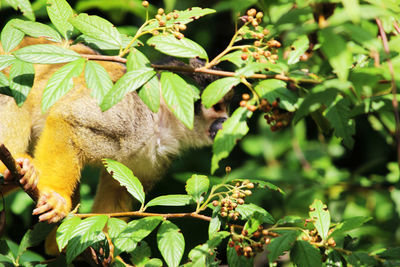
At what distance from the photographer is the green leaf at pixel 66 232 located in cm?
166

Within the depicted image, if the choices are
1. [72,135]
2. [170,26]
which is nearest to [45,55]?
[170,26]

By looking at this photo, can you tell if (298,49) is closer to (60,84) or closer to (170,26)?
(170,26)

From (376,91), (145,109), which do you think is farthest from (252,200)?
(376,91)

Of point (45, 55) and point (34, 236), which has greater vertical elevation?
point (45, 55)

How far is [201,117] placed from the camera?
10.3ft

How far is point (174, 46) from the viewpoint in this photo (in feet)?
5.15

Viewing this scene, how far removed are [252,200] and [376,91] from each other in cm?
101

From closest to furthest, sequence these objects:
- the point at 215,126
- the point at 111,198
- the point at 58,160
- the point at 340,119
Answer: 1. the point at 340,119
2. the point at 58,160
3. the point at 215,126
4. the point at 111,198

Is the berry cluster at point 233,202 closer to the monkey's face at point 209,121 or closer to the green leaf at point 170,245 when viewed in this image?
the green leaf at point 170,245

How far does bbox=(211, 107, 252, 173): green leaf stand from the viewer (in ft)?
4.66

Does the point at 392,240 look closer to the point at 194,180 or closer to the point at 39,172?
the point at 194,180

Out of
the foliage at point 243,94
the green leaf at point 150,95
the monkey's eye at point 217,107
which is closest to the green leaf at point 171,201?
the foliage at point 243,94

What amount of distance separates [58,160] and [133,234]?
1089 millimetres

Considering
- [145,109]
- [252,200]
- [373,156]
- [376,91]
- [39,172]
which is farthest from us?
[373,156]
